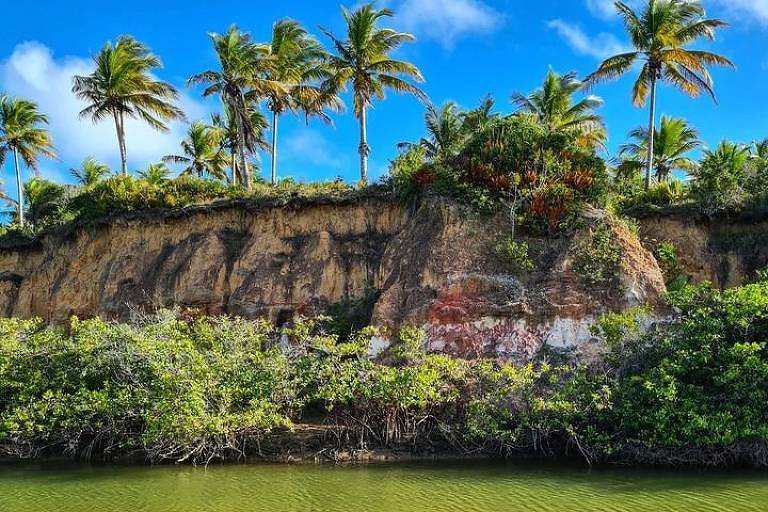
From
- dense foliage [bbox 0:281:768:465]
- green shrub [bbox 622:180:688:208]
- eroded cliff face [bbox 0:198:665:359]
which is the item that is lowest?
dense foliage [bbox 0:281:768:465]

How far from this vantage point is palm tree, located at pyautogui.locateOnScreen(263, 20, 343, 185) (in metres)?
27.1

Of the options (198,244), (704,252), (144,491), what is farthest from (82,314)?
(704,252)

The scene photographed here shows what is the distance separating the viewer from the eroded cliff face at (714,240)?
20.3 metres

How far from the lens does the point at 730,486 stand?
1198 centimetres

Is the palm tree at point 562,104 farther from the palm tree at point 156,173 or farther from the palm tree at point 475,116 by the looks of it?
the palm tree at point 156,173

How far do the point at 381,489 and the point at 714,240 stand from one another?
1434 cm

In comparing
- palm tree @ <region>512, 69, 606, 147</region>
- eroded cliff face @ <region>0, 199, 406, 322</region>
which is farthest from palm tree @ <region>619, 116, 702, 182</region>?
eroded cliff face @ <region>0, 199, 406, 322</region>

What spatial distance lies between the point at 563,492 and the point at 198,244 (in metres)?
16.3

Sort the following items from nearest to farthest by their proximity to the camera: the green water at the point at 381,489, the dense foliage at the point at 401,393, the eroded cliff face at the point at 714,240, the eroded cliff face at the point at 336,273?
the green water at the point at 381,489, the dense foliage at the point at 401,393, the eroded cliff face at the point at 336,273, the eroded cliff face at the point at 714,240

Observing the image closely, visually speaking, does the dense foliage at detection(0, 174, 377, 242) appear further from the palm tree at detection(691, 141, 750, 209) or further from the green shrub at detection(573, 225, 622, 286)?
the palm tree at detection(691, 141, 750, 209)

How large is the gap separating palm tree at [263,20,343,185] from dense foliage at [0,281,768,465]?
13.1m

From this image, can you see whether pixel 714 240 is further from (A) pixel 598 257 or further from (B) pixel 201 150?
(B) pixel 201 150

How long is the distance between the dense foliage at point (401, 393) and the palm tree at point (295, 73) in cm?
1310

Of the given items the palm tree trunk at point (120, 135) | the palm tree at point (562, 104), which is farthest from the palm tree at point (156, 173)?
the palm tree at point (562, 104)
